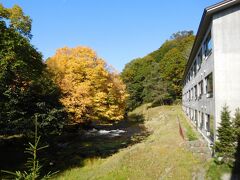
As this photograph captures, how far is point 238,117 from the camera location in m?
16.6

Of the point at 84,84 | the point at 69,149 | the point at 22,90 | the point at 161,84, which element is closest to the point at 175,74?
the point at 161,84

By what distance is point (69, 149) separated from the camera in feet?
95.5

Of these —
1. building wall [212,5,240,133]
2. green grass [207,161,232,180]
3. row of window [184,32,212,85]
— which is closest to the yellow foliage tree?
row of window [184,32,212,85]

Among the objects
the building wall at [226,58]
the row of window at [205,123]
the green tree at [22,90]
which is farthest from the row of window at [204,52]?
the green tree at [22,90]

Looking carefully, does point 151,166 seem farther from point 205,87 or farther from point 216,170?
point 205,87

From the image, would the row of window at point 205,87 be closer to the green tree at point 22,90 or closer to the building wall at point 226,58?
the building wall at point 226,58

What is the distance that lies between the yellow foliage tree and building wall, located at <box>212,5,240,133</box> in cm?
A: 1639

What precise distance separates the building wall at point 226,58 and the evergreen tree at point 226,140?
0.63 metres

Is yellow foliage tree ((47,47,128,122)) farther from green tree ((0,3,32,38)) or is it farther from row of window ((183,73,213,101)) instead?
row of window ((183,73,213,101))

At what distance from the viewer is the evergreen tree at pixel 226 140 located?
16141mm

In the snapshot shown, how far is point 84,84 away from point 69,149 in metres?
7.63

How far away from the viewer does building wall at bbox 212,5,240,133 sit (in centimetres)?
1725

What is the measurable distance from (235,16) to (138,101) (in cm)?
6771

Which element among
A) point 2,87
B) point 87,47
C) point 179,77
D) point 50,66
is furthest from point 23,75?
point 179,77
